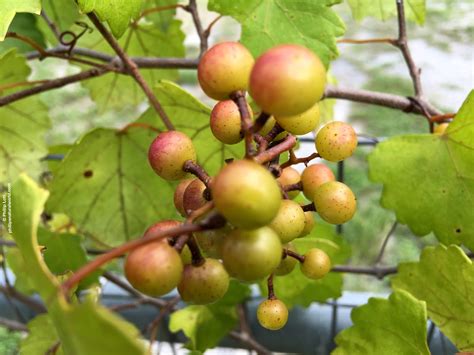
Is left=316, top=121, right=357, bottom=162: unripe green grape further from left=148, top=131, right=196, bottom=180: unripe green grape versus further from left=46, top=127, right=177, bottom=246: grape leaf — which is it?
left=46, top=127, right=177, bottom=246: grape leaf

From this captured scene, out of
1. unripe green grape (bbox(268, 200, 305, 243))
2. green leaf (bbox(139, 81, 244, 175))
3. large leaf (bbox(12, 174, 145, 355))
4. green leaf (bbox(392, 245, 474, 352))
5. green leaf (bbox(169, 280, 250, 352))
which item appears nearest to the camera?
large leaf (bbox(12, 174, 145, 355))

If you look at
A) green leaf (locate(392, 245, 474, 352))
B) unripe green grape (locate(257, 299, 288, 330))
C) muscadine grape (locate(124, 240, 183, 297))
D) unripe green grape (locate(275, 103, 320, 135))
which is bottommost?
green leaf (locate(392, 245, 474, 352))

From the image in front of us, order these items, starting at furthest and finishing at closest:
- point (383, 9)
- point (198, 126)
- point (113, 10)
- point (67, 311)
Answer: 1. point (383, 9)
2. point (198, 126)
3. point (113, 10)
4. point (67, 311)

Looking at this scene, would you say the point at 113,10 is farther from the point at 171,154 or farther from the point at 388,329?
the point at 388,329

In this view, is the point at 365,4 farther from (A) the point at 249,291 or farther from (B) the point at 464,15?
(B) the point at 464,15

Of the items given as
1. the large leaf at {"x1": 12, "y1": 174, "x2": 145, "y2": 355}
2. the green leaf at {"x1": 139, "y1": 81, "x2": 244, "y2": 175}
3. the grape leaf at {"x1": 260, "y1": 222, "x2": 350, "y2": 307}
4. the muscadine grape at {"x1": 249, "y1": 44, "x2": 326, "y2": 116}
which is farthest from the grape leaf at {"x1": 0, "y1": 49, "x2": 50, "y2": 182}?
the muscadine grape at {"x1": 249, "y1": 44, "x2": 326, "y2": 116}

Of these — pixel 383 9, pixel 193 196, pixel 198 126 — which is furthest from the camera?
pixel 383 9

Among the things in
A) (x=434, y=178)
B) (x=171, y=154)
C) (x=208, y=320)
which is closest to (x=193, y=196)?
(x=171, y=154)

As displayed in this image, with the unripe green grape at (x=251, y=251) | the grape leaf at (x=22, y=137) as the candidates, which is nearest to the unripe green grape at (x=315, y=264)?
the unripe green grape at (x=251, y=251)

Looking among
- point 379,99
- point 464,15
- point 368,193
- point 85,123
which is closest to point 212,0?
point 379,99
